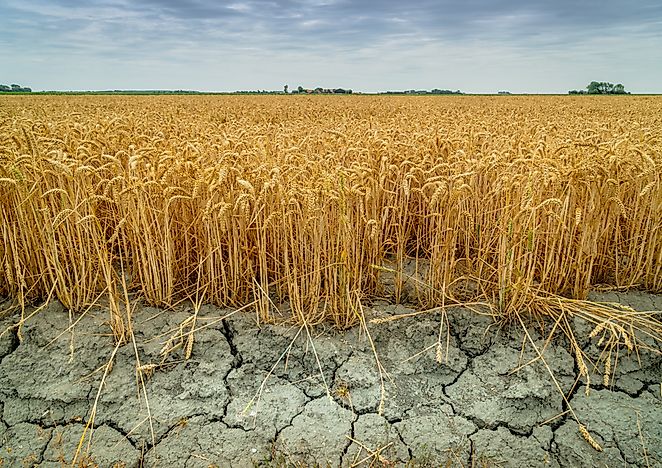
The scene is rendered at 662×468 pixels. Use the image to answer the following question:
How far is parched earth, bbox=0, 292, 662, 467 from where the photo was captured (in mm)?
2238

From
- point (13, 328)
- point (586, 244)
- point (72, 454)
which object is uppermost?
point (586, 244)

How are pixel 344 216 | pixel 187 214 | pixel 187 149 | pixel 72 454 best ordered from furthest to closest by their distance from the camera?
pixel 187 149, pixel 187 214, pixel 344 216, pixel 72 454

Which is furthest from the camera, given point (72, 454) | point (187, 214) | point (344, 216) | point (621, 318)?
point (187, 214)

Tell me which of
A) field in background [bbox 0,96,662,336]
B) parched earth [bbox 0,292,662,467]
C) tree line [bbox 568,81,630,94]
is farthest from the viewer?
tree line [bbox 568,81,630,94]

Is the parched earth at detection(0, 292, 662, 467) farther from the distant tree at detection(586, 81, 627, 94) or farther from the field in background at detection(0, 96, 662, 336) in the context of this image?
the distant tree at detection(586, 81, 627, 94)

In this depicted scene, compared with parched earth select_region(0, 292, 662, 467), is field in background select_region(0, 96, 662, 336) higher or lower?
higher

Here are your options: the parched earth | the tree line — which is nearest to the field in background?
the parched earth

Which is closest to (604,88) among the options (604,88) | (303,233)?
(604,88)

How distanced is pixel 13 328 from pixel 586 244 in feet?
12.3

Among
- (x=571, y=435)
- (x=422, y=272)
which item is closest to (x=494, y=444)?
(x=571, y=435)

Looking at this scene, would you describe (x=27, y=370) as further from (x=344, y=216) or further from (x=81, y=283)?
(x=344, y=216)

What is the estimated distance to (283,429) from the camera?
234 cm

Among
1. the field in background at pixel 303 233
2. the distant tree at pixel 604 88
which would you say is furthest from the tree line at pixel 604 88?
the field in background at pixel 303 233

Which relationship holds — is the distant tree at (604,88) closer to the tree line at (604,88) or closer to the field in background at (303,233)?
the tree line at (604,88)
